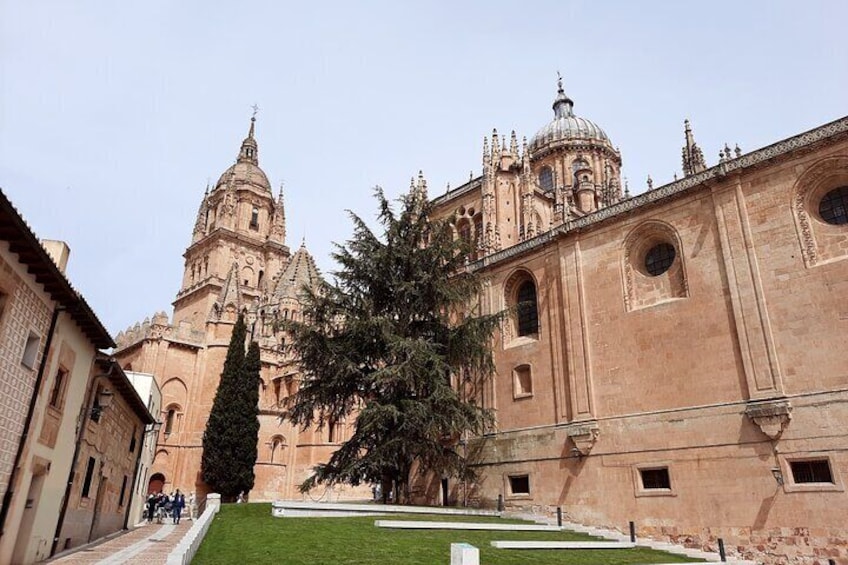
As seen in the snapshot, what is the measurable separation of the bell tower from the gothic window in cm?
2742

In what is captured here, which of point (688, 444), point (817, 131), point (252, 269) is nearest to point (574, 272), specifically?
point (688, 444)

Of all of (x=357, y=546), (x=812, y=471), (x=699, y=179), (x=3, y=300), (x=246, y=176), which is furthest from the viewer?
(x=246, y=176)

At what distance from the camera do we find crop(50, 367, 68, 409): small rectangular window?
12.1 m

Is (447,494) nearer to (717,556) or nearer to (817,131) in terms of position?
(717,556)

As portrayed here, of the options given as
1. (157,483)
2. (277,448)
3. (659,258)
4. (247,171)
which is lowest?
(157,483)

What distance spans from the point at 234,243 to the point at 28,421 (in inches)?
2003

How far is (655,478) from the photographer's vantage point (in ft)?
59.8

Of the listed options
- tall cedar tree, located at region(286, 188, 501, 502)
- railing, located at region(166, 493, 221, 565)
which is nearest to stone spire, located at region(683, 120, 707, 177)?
tall cedar tree, located at region(286, 188, 501, 502)

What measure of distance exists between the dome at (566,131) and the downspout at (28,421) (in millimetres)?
44096

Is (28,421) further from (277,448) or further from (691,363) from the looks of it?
(277,448)

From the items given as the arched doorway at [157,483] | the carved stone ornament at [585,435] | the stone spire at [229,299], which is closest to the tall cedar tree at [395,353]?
the carved stone ornament at [585,435]

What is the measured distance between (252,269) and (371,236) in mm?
39935

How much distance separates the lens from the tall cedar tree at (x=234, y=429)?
33.0 meters

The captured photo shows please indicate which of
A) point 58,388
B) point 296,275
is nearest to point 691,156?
point 58,388
